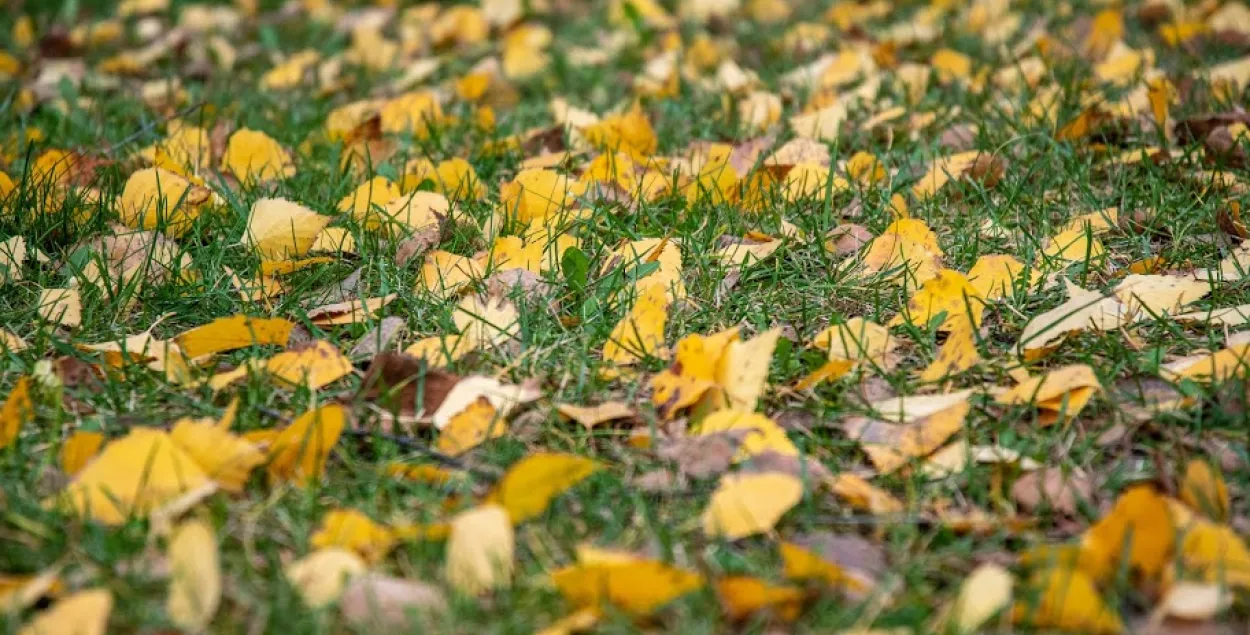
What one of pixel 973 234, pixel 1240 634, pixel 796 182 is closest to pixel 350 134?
pixel 796 182

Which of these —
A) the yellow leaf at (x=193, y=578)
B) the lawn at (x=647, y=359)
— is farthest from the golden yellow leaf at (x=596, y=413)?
the yellow leaf at (x=193, y=578)

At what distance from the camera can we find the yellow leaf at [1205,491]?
1.27 meters

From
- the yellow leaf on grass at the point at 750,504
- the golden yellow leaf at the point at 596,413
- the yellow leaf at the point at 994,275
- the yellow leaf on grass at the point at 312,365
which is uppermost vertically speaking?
the yellow leaf on grass at the point at 312,365

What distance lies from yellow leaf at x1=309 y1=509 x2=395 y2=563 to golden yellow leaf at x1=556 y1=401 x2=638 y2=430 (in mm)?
348

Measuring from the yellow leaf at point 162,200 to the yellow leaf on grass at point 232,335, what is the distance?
0.50 metres

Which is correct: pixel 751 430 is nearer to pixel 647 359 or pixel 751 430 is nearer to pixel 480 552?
pixel 647 359

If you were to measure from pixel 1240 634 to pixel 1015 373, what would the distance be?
1.87 ft

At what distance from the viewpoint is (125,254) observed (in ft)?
6.72

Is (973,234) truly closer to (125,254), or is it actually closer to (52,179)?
(125,254)

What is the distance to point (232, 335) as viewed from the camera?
5.59 ft

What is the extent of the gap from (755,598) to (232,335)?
90cm

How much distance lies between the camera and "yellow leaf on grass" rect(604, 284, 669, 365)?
1.69 metres

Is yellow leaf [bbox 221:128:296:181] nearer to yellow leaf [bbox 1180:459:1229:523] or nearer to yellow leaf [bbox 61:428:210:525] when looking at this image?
yellow leaf [bbox 61:428:210:525]

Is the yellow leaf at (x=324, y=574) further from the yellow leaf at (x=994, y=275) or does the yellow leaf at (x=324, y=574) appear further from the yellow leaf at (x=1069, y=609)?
the yellow leaf at (x=994, y=275)
